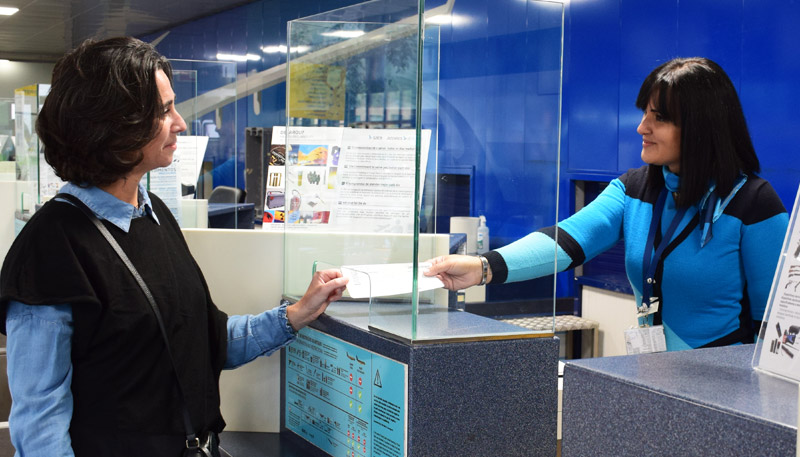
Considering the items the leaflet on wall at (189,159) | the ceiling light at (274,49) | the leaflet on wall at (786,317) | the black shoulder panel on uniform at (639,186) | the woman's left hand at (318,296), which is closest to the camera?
the leaflet on wall at (786,317)

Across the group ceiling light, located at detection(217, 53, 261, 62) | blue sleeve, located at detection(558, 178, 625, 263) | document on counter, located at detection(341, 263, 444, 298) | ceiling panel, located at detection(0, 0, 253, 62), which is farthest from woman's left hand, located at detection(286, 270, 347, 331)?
ceiling panel, located at detection(0, 0, 253, 62)

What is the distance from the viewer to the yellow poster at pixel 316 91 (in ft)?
5.82

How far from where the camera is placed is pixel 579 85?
15.0ft

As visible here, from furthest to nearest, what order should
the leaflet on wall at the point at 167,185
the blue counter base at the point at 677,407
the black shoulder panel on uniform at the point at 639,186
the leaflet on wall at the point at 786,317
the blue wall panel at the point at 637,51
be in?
the blue wall panel at the point at 637,51 < the leaflet on wall at the point at 167,185 < the black shoulder panel on uniform at the point at 639,186 < the leaflet on wall at the point at 786,317 < the blue counter base at the point at 677,407

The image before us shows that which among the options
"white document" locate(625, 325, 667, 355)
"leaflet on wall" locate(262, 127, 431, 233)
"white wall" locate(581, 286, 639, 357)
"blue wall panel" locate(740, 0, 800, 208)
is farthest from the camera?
"white wall" locate(581, 286, 639, 357)

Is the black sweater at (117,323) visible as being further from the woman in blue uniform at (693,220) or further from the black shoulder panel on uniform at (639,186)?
the black shoulder panel on uniform at (639,186)

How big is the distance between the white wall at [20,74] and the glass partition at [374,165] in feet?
51.6

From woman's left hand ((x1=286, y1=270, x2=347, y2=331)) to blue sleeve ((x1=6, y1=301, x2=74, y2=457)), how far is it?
55cm

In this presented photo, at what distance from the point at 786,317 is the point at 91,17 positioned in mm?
11956

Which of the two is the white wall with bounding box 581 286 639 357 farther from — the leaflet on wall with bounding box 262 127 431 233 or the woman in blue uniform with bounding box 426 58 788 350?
the leaflet on wall with bounding box 262 127 431 233

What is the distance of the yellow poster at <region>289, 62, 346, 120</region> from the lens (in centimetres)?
178

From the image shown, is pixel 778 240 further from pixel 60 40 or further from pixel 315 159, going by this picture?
pixel 60 40

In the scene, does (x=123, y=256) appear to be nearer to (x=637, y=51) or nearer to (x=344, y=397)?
(x=344, y=397)

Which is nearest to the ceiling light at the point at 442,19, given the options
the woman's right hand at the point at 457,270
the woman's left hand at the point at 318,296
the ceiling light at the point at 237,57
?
the woman's right hand at the point at 457,270
